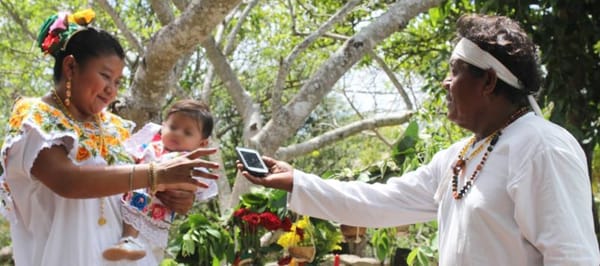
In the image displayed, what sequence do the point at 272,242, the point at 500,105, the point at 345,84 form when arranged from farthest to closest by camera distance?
the point at 345,84 < the point at 272,242 < the point at 500,105

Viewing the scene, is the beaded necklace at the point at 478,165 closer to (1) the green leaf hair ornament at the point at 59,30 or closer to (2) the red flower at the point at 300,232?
(1) the green leaf hair ornament at the point at 59,30

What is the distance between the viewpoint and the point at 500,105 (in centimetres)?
165

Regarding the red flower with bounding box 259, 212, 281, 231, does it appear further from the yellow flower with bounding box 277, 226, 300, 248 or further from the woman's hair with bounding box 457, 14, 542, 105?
the woman's hair with bounding box 457, 14, 542, 105

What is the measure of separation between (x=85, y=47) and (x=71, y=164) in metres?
0.33

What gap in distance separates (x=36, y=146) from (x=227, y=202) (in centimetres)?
423

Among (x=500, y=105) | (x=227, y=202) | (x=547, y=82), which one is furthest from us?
(x=227, y=202)

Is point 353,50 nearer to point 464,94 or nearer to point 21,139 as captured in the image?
point 464,94

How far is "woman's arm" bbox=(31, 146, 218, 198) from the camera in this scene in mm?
1678

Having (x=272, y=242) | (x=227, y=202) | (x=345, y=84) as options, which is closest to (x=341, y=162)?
(x=345, y=84)

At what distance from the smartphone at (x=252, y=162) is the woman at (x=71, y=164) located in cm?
11

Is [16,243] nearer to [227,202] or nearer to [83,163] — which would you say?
[83,163]

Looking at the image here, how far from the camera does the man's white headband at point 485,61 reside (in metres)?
1.60

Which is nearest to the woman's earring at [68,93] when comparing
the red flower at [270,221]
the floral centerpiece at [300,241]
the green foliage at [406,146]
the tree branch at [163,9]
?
the red flower at [270,221]

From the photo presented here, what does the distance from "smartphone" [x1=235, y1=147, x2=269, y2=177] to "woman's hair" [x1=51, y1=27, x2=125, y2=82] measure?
17.3 inches
